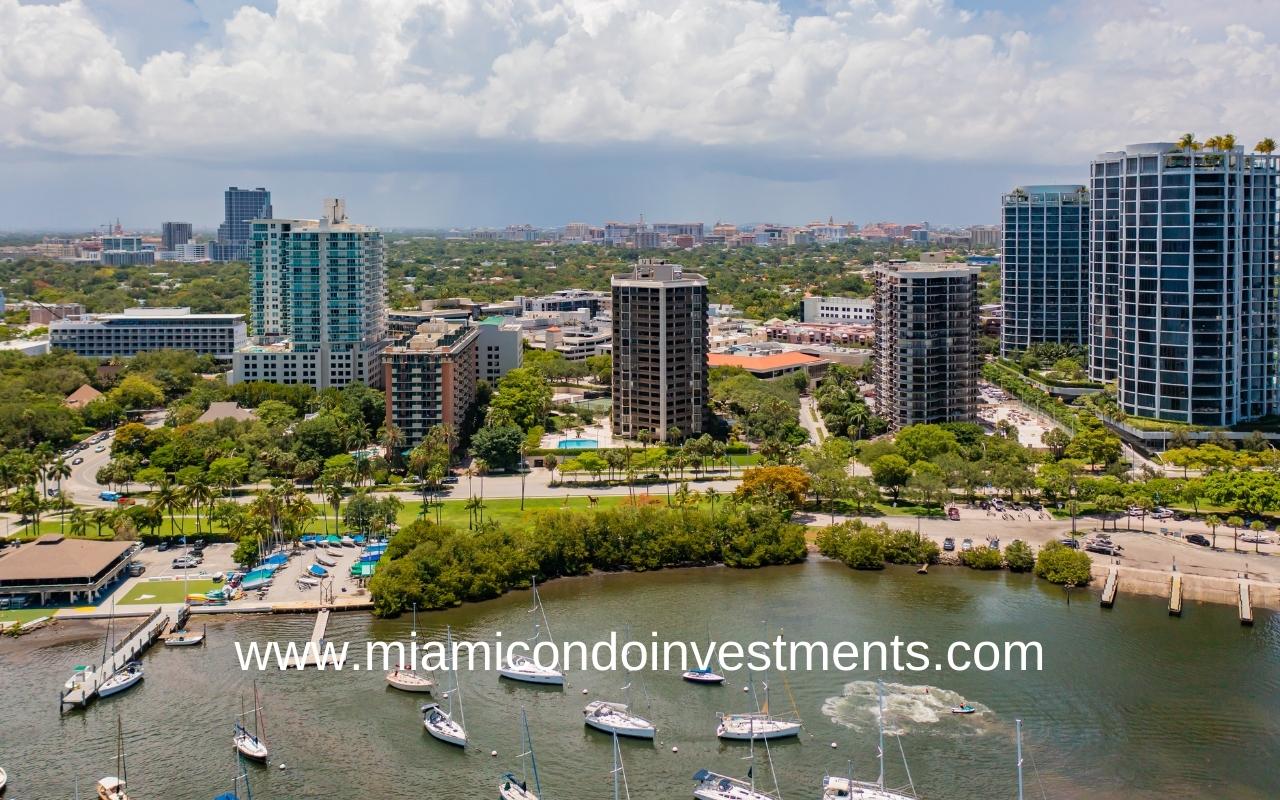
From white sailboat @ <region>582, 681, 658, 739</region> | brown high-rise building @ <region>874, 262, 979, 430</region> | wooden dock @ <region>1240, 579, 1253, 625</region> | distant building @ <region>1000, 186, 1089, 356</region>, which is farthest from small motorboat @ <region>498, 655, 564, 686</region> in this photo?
distant building @ <region>1000, 186, 1089, 356</region>

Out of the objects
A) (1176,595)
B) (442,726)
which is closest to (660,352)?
(1176,595)

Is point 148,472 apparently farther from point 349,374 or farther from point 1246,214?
point 1246,214

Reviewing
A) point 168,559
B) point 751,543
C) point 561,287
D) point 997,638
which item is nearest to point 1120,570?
point 997,638

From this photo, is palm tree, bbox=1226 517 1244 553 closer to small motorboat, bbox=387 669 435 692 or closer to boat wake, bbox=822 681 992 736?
boat wake, bbox=822 681 992 736

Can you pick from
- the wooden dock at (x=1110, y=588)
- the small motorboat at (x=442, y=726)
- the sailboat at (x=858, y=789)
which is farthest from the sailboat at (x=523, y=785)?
the wooden dock at (x=1110, y=588)

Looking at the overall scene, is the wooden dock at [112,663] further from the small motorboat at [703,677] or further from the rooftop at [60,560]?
the small motorboat at [703,677]

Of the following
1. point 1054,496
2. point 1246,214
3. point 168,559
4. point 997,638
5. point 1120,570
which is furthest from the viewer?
point 1246,214
